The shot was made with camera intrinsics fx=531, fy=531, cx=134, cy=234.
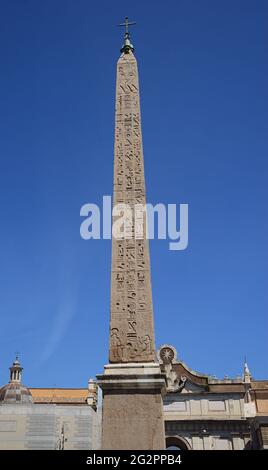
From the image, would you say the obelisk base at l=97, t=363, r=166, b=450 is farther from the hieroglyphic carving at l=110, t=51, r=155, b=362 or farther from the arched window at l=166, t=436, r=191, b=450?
the arched window at l=166, t=436, r=191, b=450

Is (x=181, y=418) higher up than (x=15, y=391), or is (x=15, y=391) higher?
(x=15, y=391)

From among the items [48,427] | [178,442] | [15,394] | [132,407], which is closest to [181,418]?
[178,442]

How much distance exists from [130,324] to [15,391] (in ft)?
100

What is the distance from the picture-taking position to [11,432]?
30.0 metres

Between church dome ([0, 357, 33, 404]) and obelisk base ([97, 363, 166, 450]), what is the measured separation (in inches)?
1137

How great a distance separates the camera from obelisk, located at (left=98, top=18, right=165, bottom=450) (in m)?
7.20

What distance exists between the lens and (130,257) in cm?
845

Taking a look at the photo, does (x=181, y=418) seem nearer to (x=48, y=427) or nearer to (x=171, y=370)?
(x=171, y=370)

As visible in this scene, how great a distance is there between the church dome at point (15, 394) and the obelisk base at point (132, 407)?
29.4m

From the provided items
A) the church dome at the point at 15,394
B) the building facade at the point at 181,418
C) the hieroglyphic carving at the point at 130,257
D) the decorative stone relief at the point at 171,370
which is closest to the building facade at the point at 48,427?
the building facade at the point at 181,418

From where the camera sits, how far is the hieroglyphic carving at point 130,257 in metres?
7.82

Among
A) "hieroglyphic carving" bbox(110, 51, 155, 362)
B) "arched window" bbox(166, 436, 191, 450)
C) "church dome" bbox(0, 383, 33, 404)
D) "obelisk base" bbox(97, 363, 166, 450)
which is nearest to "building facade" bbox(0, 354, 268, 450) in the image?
"arched window" bbox(166, 436, 191, 450)

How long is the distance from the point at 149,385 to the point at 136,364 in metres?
0.35
